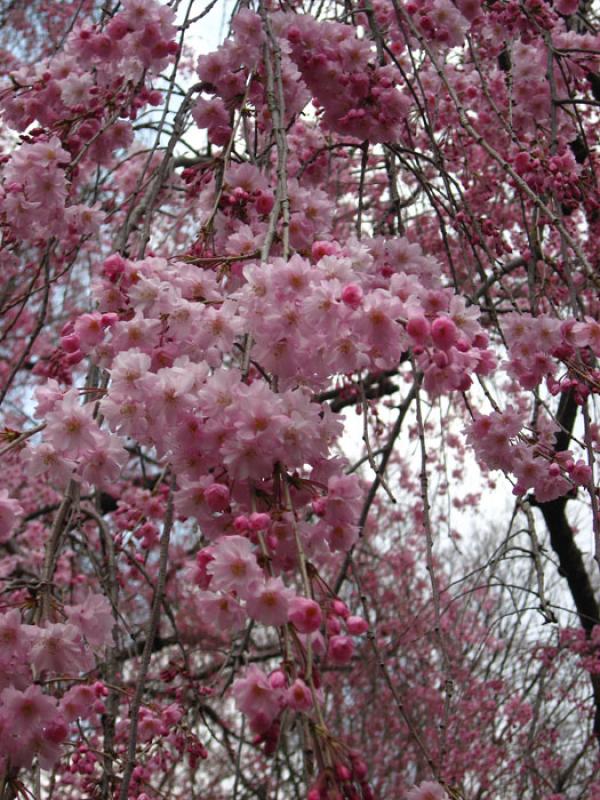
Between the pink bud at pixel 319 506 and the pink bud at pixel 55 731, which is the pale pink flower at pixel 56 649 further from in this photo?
the pink bud at pixel 319 506

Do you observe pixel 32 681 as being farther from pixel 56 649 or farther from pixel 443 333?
pixel 443 333

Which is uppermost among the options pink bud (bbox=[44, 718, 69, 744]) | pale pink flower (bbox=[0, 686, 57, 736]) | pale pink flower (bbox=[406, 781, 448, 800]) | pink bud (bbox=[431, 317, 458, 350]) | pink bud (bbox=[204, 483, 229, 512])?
pink bud (bbox=[431, 317, 458, 350])

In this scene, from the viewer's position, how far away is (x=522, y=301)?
4473 mm

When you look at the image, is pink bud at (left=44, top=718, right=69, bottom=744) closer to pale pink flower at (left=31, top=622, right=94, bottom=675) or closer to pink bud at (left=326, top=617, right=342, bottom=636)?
pale pink flower at (left=31, top=622, right=94, bottom=675)

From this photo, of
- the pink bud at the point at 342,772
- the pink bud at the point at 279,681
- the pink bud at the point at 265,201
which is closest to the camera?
the pink bud at the point at 342,772

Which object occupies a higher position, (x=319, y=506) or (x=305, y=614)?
(x=319, y=506)

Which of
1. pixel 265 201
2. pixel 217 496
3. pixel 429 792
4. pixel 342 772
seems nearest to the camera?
pixel 342 772

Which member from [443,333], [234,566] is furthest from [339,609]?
[443,333]

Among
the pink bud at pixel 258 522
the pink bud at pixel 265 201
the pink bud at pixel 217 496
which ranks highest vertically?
the pink bud at pixel 265 201

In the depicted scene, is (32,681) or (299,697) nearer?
(299,697)

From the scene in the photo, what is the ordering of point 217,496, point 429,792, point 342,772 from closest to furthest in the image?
point 342,772 < point 217,496 < point 429,792

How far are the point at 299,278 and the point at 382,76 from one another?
111cm

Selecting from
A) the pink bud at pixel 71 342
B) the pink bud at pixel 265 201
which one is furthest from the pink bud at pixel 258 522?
the pink bud at pixel 265 201

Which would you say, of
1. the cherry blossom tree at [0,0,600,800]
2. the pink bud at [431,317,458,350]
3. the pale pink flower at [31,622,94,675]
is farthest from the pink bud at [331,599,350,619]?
the pale pink flower at [31,622,94,675]
